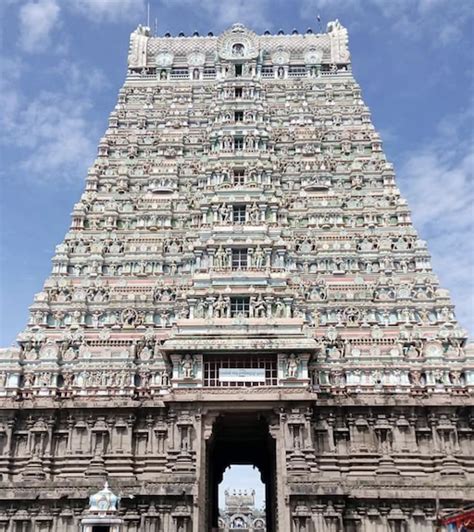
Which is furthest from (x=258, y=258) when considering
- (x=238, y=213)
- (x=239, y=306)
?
(x=238, y=213)

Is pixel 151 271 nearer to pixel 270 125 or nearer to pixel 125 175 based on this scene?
pixel 125 175

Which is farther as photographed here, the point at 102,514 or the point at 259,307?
the point at 259,307

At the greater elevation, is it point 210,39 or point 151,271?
point 210,39

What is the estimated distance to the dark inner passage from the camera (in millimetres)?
34003

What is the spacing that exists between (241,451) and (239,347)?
12033mm

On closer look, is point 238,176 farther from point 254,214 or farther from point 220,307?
point 220,307

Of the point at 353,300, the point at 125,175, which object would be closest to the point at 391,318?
the point at 353,300

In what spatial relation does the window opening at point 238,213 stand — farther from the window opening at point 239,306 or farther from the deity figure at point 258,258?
the window opening at point 239,306

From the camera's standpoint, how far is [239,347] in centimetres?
3180

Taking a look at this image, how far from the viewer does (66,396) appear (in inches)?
1334

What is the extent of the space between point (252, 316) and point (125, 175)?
14940 mm

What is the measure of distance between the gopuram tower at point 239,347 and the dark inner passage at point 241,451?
0.65ft

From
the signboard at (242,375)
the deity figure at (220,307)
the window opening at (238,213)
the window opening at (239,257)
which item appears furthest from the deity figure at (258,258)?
the signboard at (242,375)

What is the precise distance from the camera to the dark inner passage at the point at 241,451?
3400 cm
